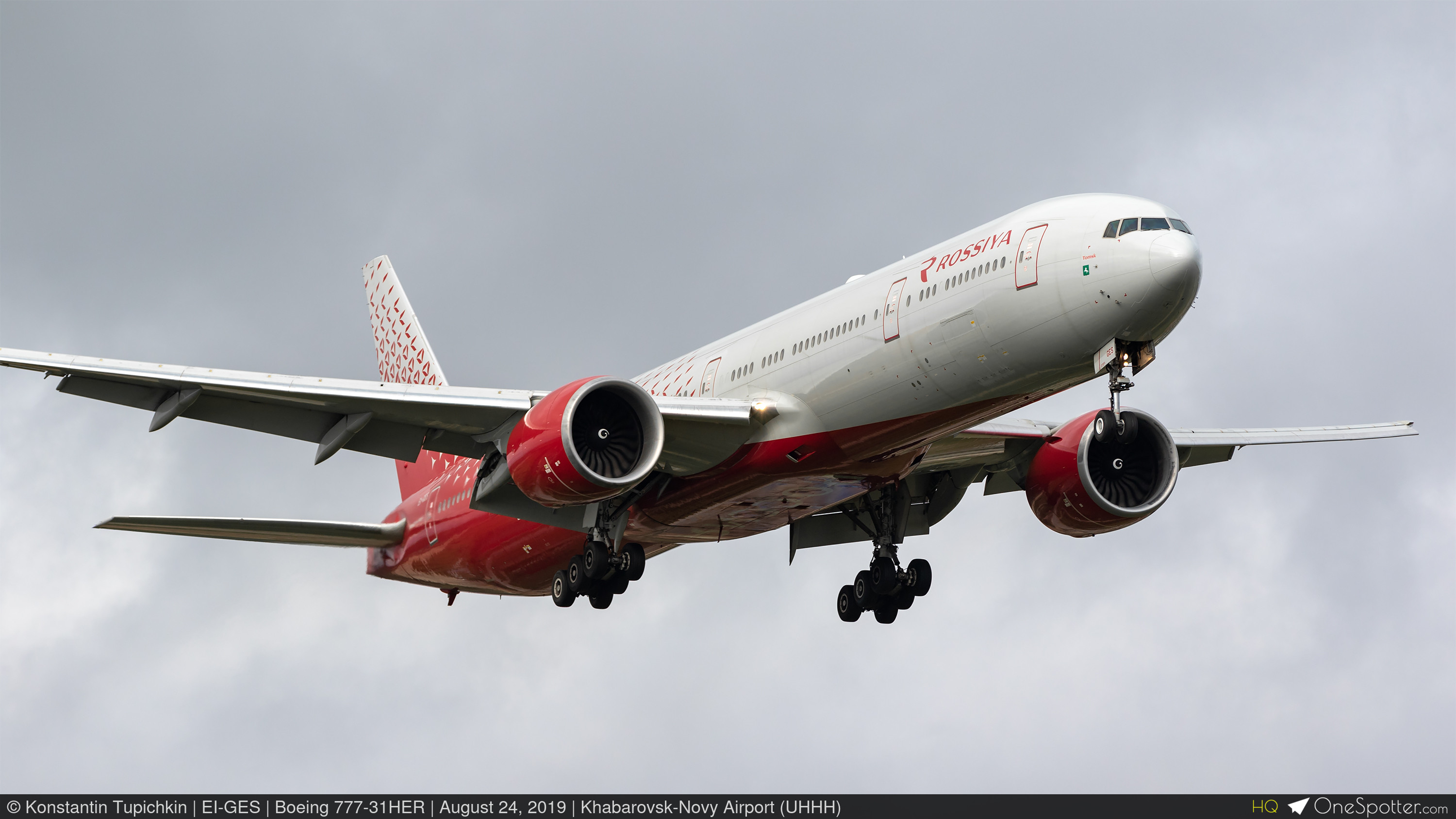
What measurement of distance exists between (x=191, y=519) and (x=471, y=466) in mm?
6895

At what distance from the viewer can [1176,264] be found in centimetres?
2131

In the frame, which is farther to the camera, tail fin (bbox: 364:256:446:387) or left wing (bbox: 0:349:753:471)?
tail fin (bbox: 364:256:446:387)

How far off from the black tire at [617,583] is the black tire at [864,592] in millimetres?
5387

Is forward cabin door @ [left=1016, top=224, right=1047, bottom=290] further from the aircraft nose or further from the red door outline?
the red door outline

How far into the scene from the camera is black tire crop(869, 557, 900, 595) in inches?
1246

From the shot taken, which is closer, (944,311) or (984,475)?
(944,311)

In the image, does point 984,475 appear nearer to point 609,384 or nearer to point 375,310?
point 609,384

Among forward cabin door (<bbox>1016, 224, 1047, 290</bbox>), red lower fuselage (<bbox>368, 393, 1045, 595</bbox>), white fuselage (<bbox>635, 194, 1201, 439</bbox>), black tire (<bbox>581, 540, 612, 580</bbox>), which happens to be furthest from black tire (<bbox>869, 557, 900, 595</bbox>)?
forward cabin door (<bbox>1016, 224, 1047, 290</bbox>)

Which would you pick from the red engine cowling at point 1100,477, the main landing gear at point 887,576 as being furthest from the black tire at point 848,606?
the red engine cowling at point 1100,477

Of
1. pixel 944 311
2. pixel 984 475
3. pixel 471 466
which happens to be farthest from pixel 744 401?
pixel 471 466

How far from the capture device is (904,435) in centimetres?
2552

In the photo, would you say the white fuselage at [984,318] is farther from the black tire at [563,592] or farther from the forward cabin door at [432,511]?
the forward cabin door at [432,511]

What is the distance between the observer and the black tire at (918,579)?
104 ft

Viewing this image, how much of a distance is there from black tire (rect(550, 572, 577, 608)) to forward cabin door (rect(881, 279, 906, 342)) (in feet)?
29.7
